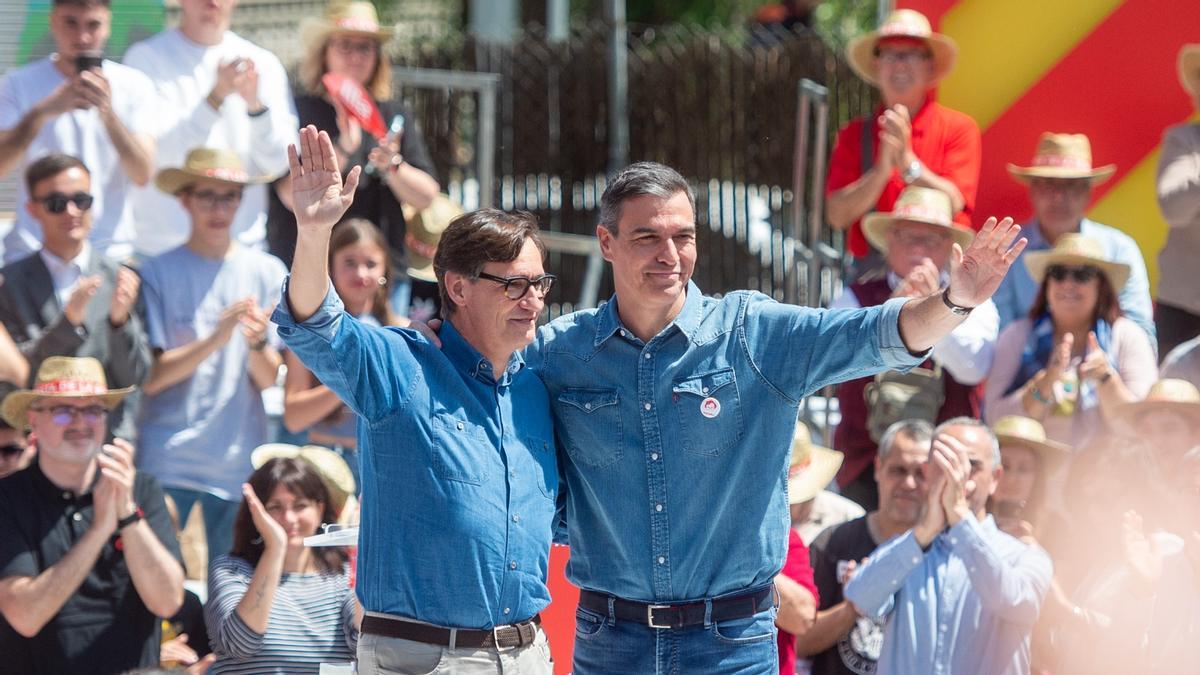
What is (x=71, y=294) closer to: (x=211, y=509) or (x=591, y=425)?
(x=211, y=509)

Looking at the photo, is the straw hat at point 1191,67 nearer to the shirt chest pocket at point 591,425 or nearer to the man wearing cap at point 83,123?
the shirt chest pocket at point 591,425

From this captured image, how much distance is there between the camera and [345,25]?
757cm

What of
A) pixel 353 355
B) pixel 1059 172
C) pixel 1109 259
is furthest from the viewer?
pixel 1059 172

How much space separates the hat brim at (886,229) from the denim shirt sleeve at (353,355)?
11.1 ft

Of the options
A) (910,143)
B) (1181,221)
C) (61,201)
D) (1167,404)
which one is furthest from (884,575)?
(61,201)

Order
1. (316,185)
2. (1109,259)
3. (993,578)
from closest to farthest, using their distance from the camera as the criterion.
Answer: (316,185), (993,578), (1109,259)

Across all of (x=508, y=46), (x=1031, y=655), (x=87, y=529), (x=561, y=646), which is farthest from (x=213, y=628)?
(x=508, y=46)

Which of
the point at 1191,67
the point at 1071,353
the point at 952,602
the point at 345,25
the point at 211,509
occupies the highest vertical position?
the point at 345,25

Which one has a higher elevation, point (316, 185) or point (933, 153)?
point (316, 185)

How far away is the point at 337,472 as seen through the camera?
18.7 feet

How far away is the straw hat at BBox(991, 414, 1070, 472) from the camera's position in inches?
245

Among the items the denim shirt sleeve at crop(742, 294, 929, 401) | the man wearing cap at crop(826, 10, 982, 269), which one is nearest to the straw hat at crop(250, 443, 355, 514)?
the denim shirt sleeve at crop(742, 294, 929, 401)

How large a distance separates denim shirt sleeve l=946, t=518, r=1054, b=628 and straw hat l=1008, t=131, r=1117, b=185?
237 centimetres

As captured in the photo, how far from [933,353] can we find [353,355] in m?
3.49
